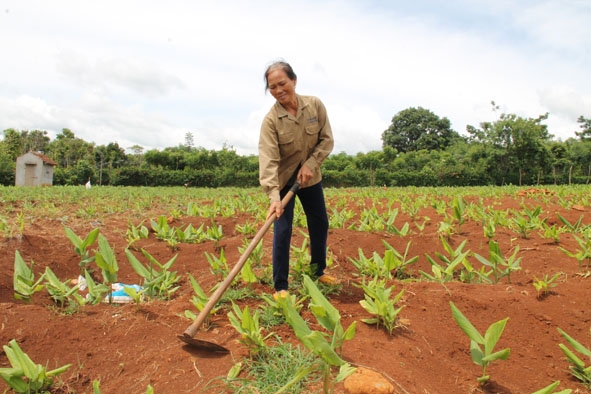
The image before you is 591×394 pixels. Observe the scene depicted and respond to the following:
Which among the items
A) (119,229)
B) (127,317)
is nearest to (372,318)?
(127,317)

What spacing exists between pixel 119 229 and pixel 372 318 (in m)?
4.80

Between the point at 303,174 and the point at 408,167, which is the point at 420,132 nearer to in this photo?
the point at 408,167

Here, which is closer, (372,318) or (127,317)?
(372,318)

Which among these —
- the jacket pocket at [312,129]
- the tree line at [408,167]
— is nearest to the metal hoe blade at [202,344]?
the jacket pocket at [312,129]

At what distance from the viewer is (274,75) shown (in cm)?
267

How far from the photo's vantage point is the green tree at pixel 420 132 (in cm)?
5066

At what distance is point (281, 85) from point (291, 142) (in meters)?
0.38

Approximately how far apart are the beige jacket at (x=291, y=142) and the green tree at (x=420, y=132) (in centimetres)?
5005

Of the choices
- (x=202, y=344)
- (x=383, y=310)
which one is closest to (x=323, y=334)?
(x=383, y=310)

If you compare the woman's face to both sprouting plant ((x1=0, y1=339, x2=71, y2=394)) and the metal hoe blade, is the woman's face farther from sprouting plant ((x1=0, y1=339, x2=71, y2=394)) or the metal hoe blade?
sprouting plant ((x1=0, y1=339, x2=71, y2=394))

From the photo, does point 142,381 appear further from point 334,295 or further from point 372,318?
point 334,295

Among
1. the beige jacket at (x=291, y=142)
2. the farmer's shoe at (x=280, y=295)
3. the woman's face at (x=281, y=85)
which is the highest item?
the woman's face at (x=281, y=85)

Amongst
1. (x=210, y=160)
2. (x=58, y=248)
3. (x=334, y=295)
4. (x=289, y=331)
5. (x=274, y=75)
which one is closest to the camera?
(x=289, y=331)

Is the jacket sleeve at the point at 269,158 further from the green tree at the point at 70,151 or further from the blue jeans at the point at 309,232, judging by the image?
the green tree at the point at 70,151
